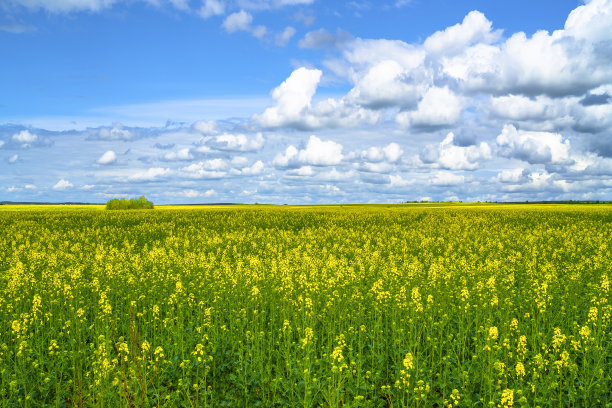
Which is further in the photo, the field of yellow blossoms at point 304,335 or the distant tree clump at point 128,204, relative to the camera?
the distant tree clump at point 128,204

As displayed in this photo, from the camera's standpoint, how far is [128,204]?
252ft

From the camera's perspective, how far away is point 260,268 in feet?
44.8

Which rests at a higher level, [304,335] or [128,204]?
[128,204]


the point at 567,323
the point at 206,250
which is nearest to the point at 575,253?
the point at 567,323

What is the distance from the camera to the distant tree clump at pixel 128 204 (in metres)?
74.8

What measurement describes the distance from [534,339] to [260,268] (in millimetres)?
8325

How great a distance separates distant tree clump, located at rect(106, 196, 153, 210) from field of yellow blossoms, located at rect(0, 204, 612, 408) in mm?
60892

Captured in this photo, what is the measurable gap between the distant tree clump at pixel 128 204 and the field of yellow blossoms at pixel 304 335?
6089cm

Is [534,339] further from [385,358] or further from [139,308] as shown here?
[139,308]

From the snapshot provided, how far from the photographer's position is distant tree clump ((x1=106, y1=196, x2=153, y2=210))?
74.8 m

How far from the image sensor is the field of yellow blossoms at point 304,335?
20.4 feet

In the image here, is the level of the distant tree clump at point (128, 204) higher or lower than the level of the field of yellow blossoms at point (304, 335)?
higher

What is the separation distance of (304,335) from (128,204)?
76.6m

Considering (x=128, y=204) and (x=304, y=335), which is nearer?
(x=304, y=335)
